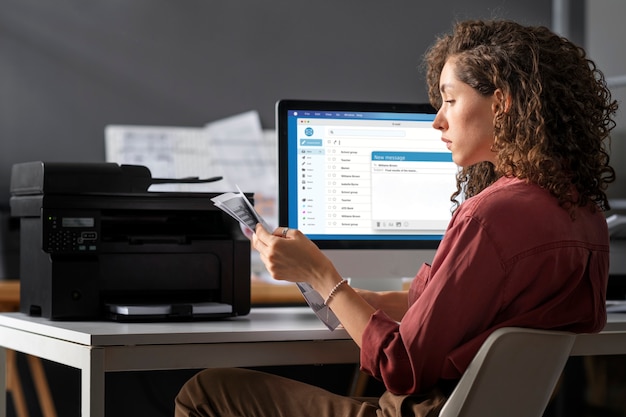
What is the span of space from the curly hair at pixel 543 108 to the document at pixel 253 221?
1.36ft

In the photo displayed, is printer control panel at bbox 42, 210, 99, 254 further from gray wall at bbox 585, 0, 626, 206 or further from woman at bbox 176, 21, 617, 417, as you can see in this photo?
gray wall at bbox 585, 0, 626, 206

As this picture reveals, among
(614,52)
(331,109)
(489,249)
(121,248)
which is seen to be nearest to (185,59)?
(614,52)

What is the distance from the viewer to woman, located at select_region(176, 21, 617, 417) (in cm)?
144

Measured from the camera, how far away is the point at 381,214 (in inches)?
86.4

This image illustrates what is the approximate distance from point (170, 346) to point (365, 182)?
722mm

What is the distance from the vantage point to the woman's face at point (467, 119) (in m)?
1.65

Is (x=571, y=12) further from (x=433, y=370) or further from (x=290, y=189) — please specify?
(x=433, y=370)

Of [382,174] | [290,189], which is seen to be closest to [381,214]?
[382,174]

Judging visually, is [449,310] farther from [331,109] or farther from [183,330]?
[331,109]

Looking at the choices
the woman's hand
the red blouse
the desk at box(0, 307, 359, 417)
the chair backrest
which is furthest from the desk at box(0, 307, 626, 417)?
the chair backrest

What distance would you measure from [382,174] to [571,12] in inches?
74.9

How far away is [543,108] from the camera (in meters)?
1.57

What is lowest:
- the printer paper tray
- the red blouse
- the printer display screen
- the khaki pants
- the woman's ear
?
the khaki pants

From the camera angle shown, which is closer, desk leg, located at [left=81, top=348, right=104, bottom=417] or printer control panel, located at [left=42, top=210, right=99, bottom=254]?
desk leg, located at [left=81, top=348, right=104, bottom=417]
